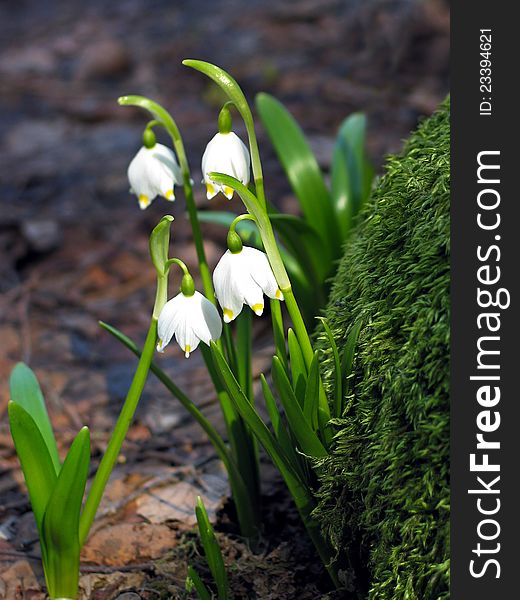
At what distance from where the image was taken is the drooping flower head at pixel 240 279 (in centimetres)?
142

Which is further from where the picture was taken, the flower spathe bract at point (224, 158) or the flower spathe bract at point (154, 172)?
the flower spathe bract at point (154, 172)

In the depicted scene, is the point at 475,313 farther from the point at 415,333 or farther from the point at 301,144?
the point at 301,144

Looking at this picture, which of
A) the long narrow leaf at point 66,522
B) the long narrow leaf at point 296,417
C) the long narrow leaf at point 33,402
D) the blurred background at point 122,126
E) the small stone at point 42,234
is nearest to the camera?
the long narrow leaf at point 296,417

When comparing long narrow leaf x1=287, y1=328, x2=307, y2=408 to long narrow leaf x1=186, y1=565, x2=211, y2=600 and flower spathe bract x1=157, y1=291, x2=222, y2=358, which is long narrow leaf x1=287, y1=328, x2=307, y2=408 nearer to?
flower spathe bract x1=157, y1=291, x2=222, y2=358

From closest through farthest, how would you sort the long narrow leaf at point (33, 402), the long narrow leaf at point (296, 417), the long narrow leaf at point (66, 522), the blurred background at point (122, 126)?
the long narrow leaf at point (296, 417), the long narrow leaf at point (66, 522), the long narrow leaf at point (33, 402), the blurred background at point (122, 126)

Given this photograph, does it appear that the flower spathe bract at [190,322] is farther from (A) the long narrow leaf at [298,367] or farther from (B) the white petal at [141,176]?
(B) the white petal at [141,176]

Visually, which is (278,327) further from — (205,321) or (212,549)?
(212,549)

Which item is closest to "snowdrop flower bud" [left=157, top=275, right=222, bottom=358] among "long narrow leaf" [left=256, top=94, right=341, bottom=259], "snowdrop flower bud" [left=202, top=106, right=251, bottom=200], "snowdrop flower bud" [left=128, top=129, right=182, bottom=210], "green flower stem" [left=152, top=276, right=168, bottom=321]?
"green flower stem" [left=152, top=276, right=168, bottom=321]

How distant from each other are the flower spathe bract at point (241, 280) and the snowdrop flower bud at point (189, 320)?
55 millimetres

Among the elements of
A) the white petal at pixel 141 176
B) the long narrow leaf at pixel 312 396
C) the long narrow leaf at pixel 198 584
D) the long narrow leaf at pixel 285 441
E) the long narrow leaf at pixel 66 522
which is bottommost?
the long narrow leaf at pixel 198 584

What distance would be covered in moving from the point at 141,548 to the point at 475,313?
41.9 inches

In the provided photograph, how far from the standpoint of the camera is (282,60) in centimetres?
555

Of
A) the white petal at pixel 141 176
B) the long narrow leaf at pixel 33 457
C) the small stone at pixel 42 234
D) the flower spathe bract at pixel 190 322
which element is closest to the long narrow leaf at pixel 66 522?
the long narrow leaf at pixel 33 457

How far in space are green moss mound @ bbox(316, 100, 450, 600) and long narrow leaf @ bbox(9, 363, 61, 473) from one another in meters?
0.63
